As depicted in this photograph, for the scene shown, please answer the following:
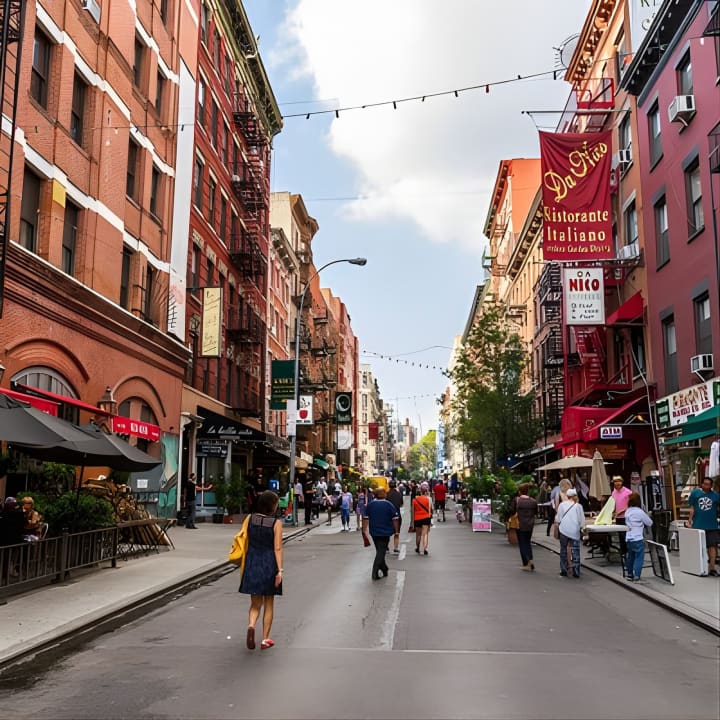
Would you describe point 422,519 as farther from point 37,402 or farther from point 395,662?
point 395,662

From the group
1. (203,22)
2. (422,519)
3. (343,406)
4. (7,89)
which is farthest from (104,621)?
(343,406)

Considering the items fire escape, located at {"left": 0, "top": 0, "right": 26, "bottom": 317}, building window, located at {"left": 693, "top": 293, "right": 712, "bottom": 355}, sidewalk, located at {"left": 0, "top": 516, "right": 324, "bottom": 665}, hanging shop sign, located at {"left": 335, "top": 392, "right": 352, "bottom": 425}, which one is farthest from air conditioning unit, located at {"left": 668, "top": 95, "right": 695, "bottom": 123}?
hanging shop sign, located at {"left": 335, "top": 392, "right": 352, "bottom": 425}

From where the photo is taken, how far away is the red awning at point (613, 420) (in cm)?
2588

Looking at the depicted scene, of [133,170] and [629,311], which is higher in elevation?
[133,170]

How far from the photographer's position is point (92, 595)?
1227 cm

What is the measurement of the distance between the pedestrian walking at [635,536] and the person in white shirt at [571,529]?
3.98ft

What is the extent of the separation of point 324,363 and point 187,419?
1635 inches

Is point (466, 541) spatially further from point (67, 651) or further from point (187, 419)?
point (67, 651)

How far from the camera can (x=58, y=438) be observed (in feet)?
41.7

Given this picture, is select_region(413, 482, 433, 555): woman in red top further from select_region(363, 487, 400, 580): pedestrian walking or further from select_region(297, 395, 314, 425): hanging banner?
select_region(297, 395, 314, 425): hanging banner

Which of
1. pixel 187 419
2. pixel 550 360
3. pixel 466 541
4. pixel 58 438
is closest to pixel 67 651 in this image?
pixel 58 438

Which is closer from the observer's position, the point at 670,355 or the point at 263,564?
the point at 263,564

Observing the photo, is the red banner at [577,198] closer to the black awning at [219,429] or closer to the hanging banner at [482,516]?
the hanging banner at [482,516]

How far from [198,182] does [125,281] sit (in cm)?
961
